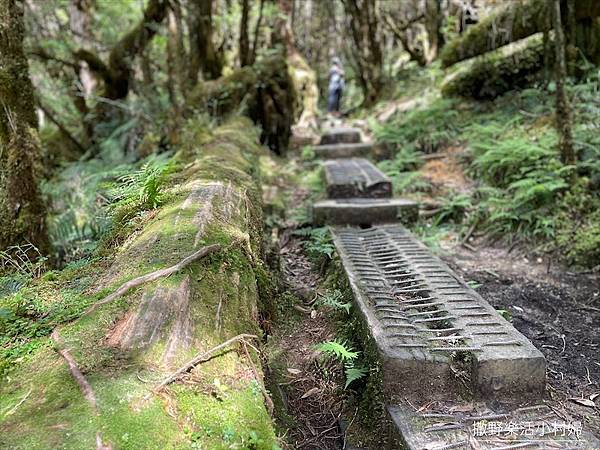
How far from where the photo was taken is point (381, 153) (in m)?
9.85

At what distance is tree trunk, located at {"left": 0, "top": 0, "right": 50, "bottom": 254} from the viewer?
3990 millimetres

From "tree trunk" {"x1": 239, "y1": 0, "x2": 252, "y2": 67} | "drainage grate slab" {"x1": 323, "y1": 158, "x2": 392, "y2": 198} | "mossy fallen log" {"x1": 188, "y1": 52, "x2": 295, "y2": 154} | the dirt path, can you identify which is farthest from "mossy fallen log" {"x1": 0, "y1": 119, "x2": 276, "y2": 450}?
"tree trunk" {"x1": 239, "y1": 0, "x2": 252, "y2": 67}

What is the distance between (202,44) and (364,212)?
751 cm

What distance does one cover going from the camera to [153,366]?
71.2 inches

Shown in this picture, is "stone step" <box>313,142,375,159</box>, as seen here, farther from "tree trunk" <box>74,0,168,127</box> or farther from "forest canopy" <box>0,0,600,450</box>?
"tree trunk" <box>74,0,168,127</box>

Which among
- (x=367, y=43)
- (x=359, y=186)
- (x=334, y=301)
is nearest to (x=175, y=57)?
(x=359, y=186)

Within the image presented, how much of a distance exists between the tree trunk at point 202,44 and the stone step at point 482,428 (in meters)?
9.42

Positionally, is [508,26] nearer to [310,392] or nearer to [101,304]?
[310,392]

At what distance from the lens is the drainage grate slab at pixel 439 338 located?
8.88ft

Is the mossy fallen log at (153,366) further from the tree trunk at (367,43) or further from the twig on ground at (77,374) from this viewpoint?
the tree trunk at (367,43)

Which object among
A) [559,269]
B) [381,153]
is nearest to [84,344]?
[559,269]

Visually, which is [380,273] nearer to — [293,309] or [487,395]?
[293,309]

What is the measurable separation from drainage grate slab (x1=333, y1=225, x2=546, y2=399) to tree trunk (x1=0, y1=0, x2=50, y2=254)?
2867 millimetres

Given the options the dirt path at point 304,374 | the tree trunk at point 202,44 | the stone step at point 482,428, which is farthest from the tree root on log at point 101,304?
the tree trunk at point 202,44
